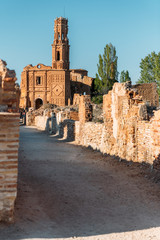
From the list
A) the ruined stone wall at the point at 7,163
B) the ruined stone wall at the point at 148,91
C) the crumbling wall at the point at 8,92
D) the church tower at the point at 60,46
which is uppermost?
the church tower at the point at 60,46

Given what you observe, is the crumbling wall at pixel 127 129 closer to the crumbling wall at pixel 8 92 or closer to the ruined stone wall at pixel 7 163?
the crumbling wall at pixel 8 92

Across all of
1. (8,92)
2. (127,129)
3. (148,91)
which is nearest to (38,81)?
(148,91)

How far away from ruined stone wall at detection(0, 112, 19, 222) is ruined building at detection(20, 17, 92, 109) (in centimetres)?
4560

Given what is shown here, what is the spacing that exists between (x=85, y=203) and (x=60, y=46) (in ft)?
165

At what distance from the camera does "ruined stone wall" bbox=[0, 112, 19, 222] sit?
13.4ft

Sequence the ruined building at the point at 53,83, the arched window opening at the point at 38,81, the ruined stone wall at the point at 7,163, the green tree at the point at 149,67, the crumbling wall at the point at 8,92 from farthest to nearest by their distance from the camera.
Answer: the arched window opening at the point at 38,81, the ruined building at the point at 53,83, the green tree at the point at 149,67, the crumbling wall at the point at 8,92, the ruined stone wall at the point at 7,163

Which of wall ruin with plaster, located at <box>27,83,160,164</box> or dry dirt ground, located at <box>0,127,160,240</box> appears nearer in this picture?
dry dirt ground, located at <box>0,127,160,240</box>

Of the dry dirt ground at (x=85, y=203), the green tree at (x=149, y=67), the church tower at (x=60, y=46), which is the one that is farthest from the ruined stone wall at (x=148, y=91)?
the church tower at (x=60, y=46)

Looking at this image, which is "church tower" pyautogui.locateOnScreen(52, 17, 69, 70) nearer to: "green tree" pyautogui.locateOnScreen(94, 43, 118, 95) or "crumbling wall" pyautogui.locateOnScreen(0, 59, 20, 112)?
"green tree" pyautogui.locateOnScreen(94, 43, 118, 95)

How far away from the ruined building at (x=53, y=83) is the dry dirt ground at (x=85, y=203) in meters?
41.5

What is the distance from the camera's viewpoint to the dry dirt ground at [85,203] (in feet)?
13.7

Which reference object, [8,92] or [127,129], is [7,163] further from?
[127,129]

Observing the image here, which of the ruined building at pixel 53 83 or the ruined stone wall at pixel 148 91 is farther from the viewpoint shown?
the ruined building at pixel 53 83

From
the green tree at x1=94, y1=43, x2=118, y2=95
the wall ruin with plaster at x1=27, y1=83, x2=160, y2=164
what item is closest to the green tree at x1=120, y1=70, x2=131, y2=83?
the green tree at x1=94, y1=43, x2=118, y2=95
